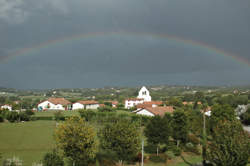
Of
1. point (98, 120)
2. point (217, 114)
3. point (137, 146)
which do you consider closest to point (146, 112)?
point (98, 120)

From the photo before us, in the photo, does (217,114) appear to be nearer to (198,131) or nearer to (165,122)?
(198,131)

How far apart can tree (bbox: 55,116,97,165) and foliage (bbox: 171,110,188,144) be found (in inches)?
666

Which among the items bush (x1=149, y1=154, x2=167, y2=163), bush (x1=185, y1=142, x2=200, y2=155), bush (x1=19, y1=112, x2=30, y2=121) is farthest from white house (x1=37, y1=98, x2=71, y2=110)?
bush (x1=149, y1=154, x2=167, y2=163)

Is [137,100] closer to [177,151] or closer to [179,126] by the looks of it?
[179,126]

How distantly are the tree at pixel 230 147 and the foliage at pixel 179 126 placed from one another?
13726 millimetres

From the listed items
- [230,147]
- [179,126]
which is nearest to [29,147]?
[179,126]

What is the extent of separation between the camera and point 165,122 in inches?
1240

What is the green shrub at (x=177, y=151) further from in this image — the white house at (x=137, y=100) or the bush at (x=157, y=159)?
the white house at (x=137, y=100)

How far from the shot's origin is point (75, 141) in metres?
20.4

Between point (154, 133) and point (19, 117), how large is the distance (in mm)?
42515

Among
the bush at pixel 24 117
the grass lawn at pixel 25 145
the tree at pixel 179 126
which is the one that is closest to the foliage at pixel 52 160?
the grass lawn at pixel 25 145

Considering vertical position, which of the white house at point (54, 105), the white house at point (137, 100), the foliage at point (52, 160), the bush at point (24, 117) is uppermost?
the white house at point (137, 100)

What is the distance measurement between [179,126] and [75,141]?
18.6m

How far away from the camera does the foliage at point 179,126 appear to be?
34781 mm
